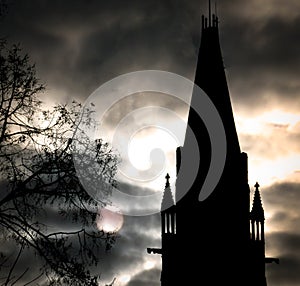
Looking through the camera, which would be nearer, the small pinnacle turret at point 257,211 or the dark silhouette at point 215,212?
the dark silhouette at point 215,212

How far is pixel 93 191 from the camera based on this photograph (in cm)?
1306

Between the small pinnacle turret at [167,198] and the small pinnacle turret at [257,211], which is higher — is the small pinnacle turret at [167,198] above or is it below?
above

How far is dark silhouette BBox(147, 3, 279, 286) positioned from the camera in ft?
157

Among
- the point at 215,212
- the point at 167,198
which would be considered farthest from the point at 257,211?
the point at 167,198

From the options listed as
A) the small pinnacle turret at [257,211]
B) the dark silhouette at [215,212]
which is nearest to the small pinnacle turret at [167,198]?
the dark silhouette at [215,212]

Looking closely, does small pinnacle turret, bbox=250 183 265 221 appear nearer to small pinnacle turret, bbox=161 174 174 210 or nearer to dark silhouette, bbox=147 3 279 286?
dark silhouette, bbox=147 3 279 286

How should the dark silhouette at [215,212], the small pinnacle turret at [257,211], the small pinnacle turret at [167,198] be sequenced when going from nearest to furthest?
1. the dark silhouette at [215,212]
2. the small pinnacle turret at [257,211]
3. the small pinnacle turret at [167,198]

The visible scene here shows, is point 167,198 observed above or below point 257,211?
above

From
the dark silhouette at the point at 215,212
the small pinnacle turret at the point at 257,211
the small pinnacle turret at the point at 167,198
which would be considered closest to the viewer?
the dark silhouette at the point at 215,212

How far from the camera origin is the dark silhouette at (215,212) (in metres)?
48.0

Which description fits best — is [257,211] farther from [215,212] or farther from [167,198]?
[167,198]

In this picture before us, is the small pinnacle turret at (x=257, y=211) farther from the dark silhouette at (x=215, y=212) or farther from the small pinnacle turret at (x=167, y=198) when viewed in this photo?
the small pinnacle turret at (x=167, y=198)

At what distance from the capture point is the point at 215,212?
1902 inches

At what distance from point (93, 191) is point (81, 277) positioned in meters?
1.39
